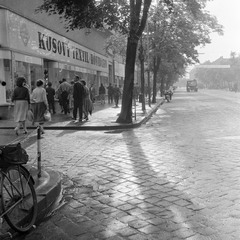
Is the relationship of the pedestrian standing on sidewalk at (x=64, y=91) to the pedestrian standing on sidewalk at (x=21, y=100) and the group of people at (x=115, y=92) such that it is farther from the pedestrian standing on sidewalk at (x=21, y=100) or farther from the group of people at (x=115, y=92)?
the group of people at (x=115, y=92)

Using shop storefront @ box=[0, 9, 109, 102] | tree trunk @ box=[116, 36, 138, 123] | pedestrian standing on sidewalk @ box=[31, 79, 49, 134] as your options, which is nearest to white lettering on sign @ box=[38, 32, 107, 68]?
shop storefront @ box=[0, 9, 109, 102]

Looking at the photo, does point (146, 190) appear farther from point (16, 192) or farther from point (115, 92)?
point (115, 92)

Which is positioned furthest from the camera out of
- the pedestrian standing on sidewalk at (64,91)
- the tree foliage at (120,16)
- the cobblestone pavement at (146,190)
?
the pedestrian standing on sidewalk at (64,91)

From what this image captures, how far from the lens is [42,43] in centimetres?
2008

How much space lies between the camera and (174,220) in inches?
163

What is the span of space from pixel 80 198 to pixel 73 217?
2.55 feet

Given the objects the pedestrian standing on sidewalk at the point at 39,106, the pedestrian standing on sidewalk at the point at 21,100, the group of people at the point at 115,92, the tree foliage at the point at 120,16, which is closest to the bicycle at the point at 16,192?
the pedestrian standing on sidewalk at the point at 39,106

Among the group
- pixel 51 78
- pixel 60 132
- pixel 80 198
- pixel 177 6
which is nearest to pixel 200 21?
pixel 177 6

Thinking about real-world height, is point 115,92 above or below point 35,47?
below

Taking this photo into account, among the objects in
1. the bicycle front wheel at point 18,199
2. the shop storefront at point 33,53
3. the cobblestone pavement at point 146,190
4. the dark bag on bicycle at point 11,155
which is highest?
the shop storefront at point 33,53

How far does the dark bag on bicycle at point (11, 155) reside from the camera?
12.0ft

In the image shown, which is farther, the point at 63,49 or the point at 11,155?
the point at 63,49

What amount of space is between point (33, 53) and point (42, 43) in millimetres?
1508

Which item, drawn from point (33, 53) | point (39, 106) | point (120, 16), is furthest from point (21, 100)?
point (33, 53)
